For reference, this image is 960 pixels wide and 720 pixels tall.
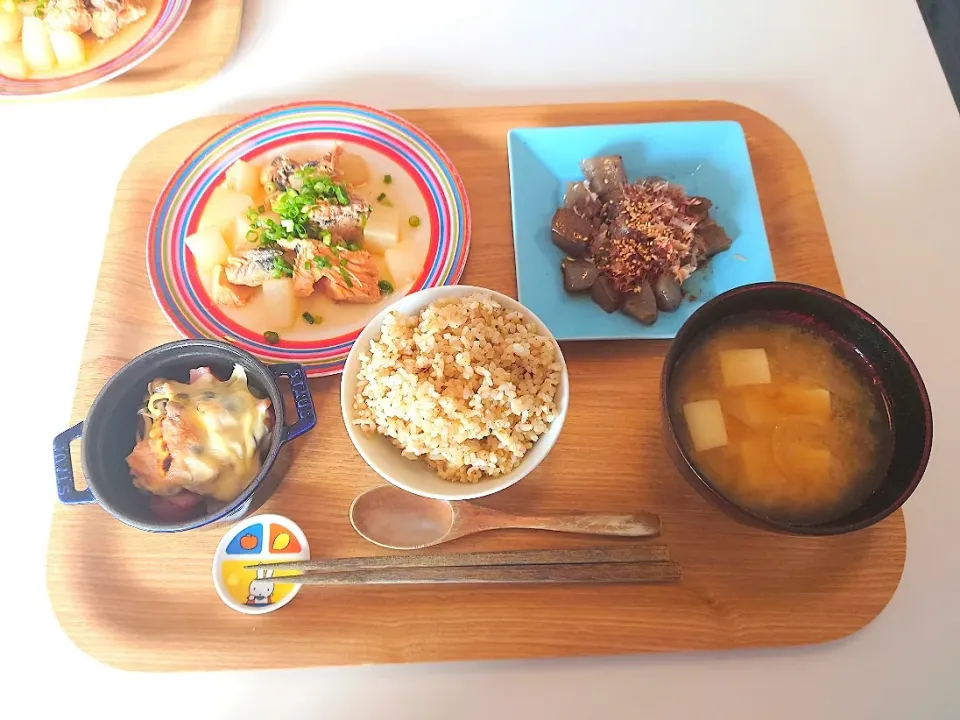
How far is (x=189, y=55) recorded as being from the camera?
190cm

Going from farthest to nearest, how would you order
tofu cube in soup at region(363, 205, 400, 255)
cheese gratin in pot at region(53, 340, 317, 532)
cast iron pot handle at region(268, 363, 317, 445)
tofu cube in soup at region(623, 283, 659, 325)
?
tofu cube in soup at region(363, 205, 400, 255) < tofu cube in soup at region(623, 283, 659, 325) < cast iron pot handle at region(268, 363, 317, 445) < cheese gratin in pot at region(53, 340, 317, 532)

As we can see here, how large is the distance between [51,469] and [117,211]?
0.68m

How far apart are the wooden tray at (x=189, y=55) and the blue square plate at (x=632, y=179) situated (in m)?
0.98

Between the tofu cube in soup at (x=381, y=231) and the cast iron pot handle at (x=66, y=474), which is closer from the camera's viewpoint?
the cast iron pot handle at (x=66, y=474)

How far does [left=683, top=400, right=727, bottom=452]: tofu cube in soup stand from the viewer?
122 cm

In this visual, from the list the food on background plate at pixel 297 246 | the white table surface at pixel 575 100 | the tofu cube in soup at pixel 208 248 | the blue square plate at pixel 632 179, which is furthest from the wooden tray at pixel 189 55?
the blue square plate at pixel 632 179

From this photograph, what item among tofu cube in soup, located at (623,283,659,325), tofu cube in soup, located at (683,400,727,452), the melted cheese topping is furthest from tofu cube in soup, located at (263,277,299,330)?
tofu cube in soup, located at (683,400,727,452)

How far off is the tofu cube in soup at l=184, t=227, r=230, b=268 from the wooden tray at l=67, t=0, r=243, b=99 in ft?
2.09

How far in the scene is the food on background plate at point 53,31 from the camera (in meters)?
1.81

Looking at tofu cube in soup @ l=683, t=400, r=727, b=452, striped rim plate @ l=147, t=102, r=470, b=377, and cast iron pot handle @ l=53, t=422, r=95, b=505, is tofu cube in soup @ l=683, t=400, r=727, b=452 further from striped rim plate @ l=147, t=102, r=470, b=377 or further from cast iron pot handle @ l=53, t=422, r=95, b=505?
cast iron pot handle @ l=53, t=422, r=95, b=505

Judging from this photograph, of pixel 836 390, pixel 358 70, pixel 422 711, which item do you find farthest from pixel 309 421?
pixel 358 70

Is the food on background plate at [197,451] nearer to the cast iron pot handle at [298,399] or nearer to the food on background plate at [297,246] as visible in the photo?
the cast iron pot handle at [298,399]

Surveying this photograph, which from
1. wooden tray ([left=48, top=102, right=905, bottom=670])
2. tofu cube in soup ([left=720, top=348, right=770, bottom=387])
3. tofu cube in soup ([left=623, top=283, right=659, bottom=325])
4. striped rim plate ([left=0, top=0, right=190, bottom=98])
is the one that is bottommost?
wooden tray ([left=48, top=102, right=905, bottom=670])

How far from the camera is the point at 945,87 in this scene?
6.10 feet
